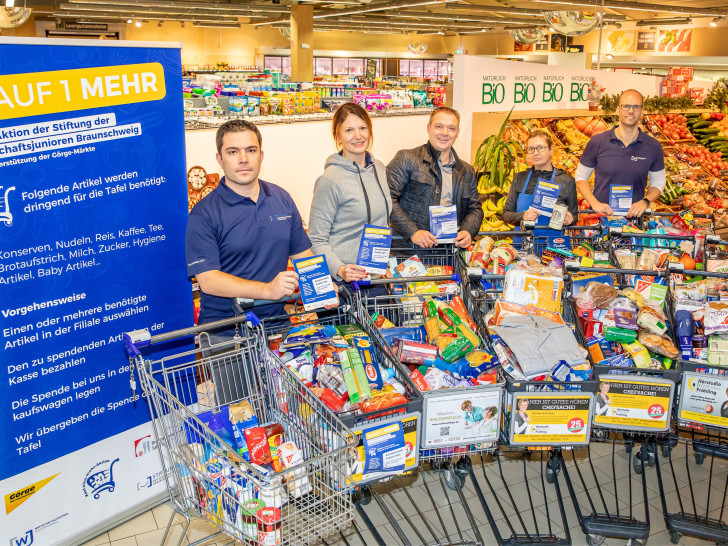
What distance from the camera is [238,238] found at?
3012mm

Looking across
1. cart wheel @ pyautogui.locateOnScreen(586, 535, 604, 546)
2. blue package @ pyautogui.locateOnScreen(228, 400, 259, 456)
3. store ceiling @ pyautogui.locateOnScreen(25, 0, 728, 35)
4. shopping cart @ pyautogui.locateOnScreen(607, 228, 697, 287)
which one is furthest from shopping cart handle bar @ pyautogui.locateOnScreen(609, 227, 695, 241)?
store ceiling @ pyautogui.locateOnScreen(25, 0, 728, 35)

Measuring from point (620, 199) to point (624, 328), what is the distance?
6.05ft

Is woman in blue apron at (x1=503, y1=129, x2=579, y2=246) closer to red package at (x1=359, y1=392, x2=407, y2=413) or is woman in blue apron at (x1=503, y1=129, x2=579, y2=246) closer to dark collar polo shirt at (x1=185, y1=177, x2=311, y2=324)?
dark collar polo shirt at (x1=185, y1=177, x2=311, y2=324)

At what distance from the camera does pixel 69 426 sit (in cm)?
297

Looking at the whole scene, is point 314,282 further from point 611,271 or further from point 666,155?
point 666,155

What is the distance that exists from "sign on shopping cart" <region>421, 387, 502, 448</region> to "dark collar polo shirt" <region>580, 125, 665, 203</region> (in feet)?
9.98

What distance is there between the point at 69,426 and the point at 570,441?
2140mm

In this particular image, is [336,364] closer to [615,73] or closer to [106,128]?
[106,128]

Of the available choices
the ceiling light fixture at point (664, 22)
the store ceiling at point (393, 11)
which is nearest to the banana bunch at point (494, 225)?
the store ceiling at point (393, 11)

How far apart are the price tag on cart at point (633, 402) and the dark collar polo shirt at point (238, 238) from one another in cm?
149

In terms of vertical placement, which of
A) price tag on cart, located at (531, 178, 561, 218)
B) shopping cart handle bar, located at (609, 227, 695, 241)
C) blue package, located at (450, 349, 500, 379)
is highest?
price tag on cart, located at (531, 178, 561, 218)

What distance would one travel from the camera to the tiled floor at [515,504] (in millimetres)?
3254

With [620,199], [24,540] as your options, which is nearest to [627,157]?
[620,199]

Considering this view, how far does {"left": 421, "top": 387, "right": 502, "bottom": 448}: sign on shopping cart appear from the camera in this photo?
2.51 metres
